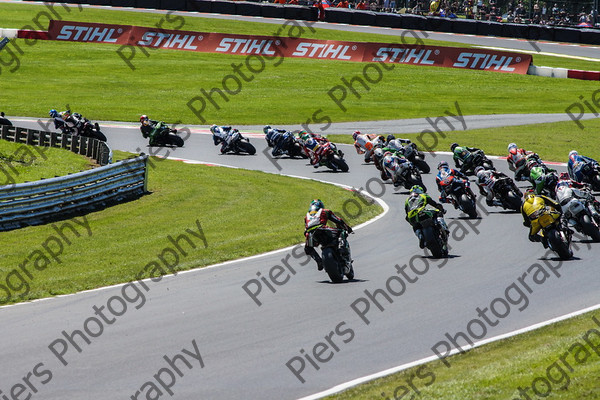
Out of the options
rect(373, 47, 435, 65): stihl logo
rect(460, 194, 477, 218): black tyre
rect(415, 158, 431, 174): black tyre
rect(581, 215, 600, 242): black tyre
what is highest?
rect(581, 215, 600, 242): black tyre

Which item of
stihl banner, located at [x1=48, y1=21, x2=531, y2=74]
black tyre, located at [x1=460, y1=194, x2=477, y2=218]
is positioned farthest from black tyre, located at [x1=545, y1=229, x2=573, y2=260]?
stihl banner, located at [x1=48, y1=21, x2=531, y2=74]

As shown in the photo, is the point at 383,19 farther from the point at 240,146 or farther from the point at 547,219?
the point at 547,219

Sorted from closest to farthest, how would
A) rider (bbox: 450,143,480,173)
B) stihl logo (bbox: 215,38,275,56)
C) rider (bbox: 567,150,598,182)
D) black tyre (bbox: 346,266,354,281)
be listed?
black tyre (bbox: 346,266,354,281), rider (bbox: 567,150,598,182), rider (bbox: 450,143,480,173), stihl logo (bbox: 215,38,275,56)

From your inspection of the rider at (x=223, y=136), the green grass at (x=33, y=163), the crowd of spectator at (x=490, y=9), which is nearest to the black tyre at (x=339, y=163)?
the rider at (x=223, y=136)

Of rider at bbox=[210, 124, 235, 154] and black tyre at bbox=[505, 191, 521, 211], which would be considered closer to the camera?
black tyre at bbox=[505, 191, 521, 211]

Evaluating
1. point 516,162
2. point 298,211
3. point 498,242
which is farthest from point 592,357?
point 516,162

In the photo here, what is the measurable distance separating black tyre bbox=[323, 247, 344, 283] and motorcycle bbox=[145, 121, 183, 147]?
17.8 m

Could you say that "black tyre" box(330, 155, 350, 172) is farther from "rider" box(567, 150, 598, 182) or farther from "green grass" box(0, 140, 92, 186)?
"green grass" box(0, 140, 92, 186)

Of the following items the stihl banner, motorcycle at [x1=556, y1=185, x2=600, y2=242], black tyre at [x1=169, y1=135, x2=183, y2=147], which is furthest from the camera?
the stihl banner

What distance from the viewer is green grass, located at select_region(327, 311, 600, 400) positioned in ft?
29.7

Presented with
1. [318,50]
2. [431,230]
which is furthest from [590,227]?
[318,50]

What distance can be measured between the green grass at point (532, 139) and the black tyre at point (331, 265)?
52.6 ft

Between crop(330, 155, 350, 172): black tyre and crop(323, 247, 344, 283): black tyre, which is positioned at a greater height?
crop(323, 247, 344, 283): black tyre

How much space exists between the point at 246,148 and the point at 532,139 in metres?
10.6
